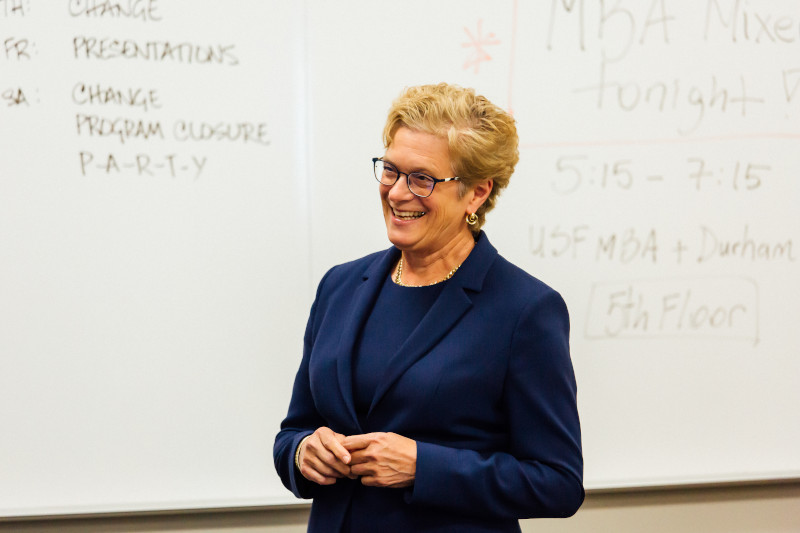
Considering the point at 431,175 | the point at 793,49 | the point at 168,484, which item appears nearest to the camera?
the point at 431,175

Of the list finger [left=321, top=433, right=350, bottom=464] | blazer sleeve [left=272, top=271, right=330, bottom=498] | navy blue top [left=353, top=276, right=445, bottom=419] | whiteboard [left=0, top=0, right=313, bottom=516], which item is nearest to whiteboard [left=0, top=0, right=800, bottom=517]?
whiteboard [left=0, top=0, right=313, bottom=516]

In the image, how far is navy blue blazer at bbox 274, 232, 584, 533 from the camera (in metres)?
1.10

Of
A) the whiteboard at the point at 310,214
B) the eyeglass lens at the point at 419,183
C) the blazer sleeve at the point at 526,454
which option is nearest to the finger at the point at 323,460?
the blazer sleeve at the point at 526,454

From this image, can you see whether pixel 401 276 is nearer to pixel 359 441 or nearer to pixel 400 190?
pixel 400 190

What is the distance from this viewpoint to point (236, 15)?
159 centimetres

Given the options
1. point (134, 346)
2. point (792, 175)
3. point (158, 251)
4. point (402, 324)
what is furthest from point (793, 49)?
point (134, 346)

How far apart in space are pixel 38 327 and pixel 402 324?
882 millimetres

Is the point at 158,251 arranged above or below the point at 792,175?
A: below

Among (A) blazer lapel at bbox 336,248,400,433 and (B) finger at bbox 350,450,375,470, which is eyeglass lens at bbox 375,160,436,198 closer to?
(A) blazer lapel at bbox 336,248,400,433

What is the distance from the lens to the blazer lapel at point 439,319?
1.13 m

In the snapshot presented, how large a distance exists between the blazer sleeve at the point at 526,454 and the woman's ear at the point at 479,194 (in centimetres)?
19

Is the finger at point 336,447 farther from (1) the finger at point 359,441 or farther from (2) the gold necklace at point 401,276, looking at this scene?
(2) the gold necklace at point 401,276

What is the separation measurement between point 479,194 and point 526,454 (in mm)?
416

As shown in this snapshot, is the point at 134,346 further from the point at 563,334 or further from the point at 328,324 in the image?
the point at 563,334
